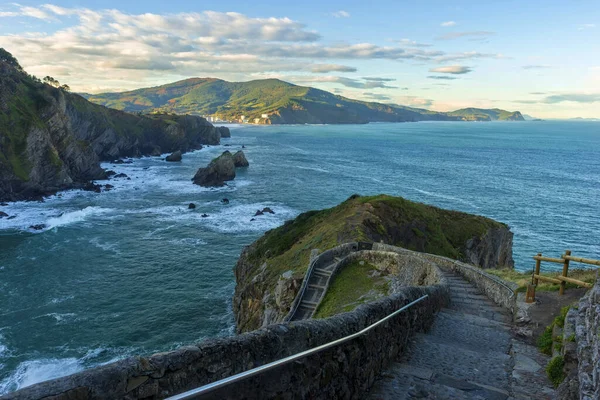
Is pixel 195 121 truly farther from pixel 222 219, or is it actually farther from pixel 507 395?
pixel 507 395

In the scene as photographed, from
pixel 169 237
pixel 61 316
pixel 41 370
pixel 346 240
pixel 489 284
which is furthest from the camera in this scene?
pixel 169 237

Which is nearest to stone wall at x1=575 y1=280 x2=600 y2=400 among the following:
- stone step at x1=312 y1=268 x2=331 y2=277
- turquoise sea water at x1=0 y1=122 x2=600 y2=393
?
stone step at x1=312 y1=268 x2=331 y2=277

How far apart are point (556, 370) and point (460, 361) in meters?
2.15

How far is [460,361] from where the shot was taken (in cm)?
1028

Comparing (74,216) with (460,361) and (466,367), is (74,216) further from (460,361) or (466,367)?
(466,367)

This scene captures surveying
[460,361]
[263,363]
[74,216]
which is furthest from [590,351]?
[74,216]

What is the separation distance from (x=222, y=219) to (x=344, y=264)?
4493cm

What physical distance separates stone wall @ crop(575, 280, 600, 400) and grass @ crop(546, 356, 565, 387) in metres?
0.68

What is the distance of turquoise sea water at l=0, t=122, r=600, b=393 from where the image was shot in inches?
1330

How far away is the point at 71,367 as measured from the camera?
2916 cm

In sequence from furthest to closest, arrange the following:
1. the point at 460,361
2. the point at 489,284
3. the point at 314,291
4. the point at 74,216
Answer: the point at 74,216
the point at 314,291
the point at 489,284
the point at 460,361

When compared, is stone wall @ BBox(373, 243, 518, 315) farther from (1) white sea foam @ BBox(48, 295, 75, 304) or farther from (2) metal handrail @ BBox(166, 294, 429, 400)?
(1) white sea foam @ BBox(48, 295, 75, 304)

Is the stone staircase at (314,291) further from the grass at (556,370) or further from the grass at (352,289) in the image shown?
the grass at (556,370)

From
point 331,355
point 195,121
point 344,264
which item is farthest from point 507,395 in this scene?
point 195,121
